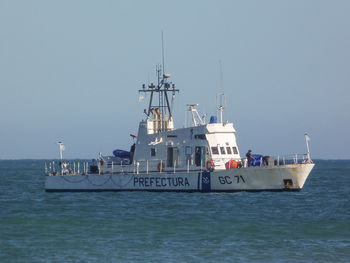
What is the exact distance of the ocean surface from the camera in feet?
84.2

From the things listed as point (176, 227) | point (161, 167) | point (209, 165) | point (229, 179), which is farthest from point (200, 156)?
point (176, 227)

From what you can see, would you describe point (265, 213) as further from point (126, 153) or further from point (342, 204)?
point (126, 153)

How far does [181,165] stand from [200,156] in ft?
5.43

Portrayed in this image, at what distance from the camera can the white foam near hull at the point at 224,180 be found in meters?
43.2

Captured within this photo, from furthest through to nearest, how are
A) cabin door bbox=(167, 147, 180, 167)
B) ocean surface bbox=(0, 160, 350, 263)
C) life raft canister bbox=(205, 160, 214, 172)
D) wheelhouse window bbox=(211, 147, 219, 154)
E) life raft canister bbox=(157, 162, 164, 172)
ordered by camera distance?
life raft canister bbox=(157, 162, 164, 172) → cabin door bbox=(167, 147, 180, 167) → wheelhouse window bbox=(211, 147, 219, 154) → life raft canister bbox=(205, 160, 214, 172) → ocean surface bbox=(0, 160, 350, 263)

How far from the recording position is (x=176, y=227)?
32344mm

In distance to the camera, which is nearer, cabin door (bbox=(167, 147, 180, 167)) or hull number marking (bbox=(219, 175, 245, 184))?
hull number marking (bbox=(219, 175, 245, 184))

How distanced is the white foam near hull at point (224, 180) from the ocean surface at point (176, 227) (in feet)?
1.89

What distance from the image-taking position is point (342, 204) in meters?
43.6

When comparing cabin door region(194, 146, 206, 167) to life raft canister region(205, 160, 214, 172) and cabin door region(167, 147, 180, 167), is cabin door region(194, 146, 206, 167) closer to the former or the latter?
life raft canister region(205, 160, 214, 172)

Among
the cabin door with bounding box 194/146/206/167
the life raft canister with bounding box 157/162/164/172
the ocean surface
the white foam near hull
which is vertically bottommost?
the ocean surface

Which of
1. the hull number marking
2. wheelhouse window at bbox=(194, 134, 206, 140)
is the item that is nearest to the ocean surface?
the hull number marking

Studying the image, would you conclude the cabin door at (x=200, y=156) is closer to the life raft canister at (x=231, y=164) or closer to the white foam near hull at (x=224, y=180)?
the white foam near hull at (x=224, y=180)

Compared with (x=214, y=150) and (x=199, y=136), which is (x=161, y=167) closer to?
(x=199, y=136)
